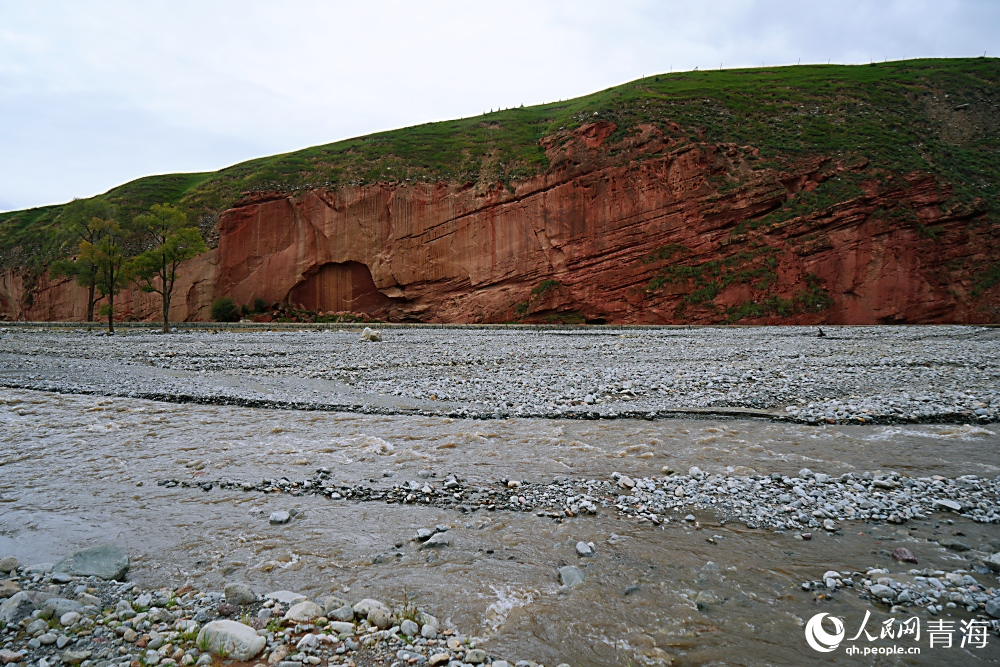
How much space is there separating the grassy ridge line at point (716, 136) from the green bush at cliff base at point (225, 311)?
1046cm

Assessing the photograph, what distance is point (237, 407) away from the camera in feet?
37.2

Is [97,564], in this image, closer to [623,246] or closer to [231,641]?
[231,641]

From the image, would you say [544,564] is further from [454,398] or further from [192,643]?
[454,398]

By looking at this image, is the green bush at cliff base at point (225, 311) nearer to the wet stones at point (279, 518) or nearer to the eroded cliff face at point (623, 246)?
the eroded cliff face at point (623, 246)

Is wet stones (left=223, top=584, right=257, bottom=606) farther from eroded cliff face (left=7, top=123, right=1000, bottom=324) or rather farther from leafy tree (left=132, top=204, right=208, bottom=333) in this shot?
eroded cliff face (left=7, top=123, right=1000, bottom=324)

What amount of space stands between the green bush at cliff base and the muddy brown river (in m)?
41.6

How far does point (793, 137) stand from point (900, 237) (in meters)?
12.3

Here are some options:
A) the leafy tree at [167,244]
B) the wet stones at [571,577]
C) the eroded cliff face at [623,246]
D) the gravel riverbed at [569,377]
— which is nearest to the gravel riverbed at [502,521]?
the wet stones at [571,577]

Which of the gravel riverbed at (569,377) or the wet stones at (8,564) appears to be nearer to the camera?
the wet stones at (8,564)

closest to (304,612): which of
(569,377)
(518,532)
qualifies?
(518,532)

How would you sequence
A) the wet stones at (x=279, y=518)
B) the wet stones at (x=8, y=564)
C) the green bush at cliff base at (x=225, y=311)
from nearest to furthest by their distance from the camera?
the wet stones at (x=8, y=564)
the wet stones at (x=279, y=518)
the green bush at cliff base at (x=225, y=311)

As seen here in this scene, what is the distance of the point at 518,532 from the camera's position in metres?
5.23

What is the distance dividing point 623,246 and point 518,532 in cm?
3970

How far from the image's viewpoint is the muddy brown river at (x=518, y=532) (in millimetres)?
3729
